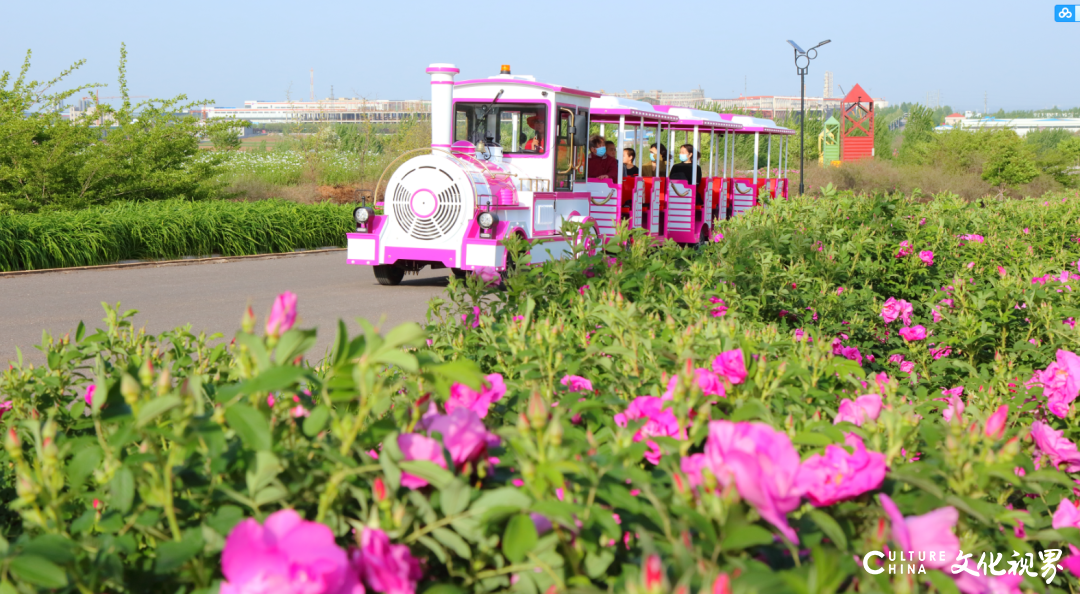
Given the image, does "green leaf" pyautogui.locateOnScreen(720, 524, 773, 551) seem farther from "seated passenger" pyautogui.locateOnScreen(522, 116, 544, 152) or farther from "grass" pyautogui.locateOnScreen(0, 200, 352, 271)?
"grass" pyautogui.locateOnScreen(0, 200, 352, 271)

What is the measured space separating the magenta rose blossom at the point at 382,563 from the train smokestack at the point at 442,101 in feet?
38.3

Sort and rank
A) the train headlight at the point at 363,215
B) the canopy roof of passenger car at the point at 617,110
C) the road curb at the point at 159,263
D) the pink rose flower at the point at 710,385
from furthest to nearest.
Answer: the canopy roof of passenger car at the point at 617,110 → the road curb at the point at 159,263 → the train headlight at the point at 363,215 → the pink rose flower at the point at 710,385

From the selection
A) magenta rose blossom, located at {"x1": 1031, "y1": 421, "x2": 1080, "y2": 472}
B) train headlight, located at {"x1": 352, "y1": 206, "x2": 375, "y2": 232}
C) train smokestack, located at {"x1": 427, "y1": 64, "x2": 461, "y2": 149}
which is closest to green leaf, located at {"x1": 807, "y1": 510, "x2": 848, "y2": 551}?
magenta rose blossom, located at {"x1": 1031, "y1": 421, "x2": 1080, "y2": 472}

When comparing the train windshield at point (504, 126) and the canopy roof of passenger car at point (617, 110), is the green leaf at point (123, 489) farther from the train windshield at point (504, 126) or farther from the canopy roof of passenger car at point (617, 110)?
the canopy roof of passenger car at point (617, 110)

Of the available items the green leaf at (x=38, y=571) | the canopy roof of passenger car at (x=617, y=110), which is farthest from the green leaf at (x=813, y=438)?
the canopy roof of passenger car at (x=617, y=110)

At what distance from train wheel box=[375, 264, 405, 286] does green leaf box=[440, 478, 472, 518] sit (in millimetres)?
11328

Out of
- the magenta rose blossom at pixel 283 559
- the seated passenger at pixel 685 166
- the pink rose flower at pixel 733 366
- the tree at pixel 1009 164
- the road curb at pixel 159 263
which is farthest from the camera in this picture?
the tree at pixel 1009 164

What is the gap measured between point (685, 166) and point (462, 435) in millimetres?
14426

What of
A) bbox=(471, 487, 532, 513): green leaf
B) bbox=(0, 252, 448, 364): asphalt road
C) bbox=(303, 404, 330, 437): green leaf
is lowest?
bbox=(0, 252, 448, 364): asphalt road

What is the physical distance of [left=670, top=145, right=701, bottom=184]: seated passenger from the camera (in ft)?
50.2

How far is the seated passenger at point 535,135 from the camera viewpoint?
494 inches

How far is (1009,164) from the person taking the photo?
35.9 metres

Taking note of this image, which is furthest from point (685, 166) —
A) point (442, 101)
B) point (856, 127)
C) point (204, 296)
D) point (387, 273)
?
point (856, 127)

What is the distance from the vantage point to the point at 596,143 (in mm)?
14070
